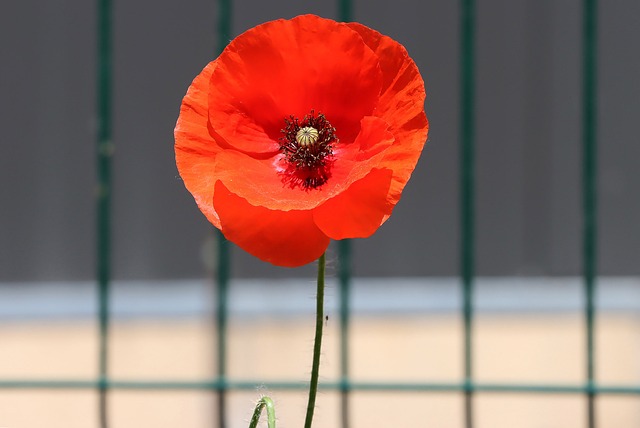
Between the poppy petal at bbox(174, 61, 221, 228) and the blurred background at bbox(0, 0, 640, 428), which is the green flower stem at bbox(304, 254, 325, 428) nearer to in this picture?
the poppy petal at bbox(174, 61, 221, 228)

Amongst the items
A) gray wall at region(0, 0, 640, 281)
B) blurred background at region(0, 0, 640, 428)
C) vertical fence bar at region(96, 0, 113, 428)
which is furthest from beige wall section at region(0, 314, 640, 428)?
gray wall at region(0, 0, 640, 281)

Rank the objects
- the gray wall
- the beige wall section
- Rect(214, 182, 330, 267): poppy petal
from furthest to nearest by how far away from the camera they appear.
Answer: the gray wall < the beige wall section < Rect(214, 182, 330, 267): poppy petal

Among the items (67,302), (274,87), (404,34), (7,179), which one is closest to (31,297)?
(67,302)

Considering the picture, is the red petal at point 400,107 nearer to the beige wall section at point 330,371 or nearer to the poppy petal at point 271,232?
the poppy petal at point 271,232

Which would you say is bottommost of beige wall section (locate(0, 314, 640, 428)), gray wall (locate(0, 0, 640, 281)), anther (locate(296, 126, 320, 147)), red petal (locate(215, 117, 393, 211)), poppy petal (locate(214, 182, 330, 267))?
poppy petal (locate(214, 182, 330, 267))

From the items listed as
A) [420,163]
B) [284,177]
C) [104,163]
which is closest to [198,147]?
[284,177]

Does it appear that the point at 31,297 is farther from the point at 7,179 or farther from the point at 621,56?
the point at 621,56

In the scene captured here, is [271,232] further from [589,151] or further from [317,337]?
[589,151]
